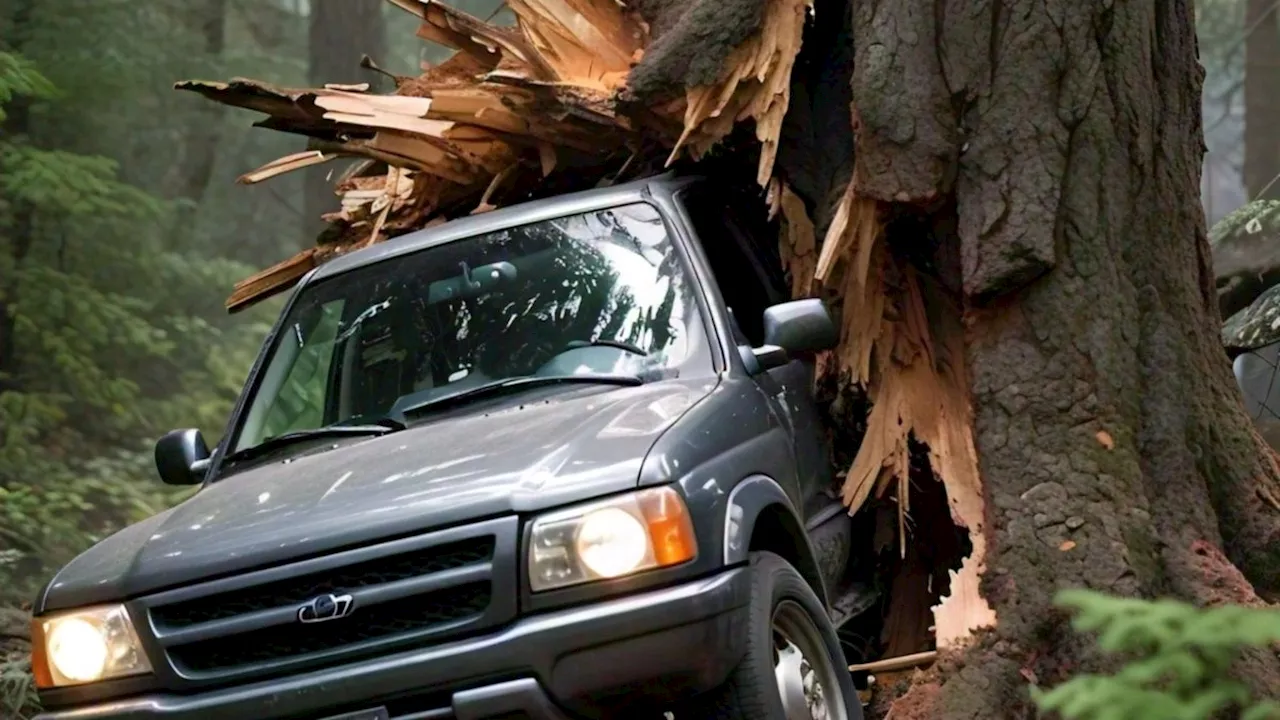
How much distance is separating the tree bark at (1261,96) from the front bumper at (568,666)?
17.8 meters

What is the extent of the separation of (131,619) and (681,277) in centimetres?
214

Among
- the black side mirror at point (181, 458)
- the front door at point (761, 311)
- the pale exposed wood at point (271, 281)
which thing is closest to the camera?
the front door at point (761, 311)

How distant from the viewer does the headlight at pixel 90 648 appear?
3652 mm

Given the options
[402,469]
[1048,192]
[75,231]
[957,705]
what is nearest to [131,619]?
[402,469]

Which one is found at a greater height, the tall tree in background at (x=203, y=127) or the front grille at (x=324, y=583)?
the tall tree in background at (x=203, y=127)

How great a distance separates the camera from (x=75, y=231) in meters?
13.1

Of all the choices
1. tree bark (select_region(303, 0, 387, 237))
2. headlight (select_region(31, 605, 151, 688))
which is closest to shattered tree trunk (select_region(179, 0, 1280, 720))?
headlight (select_region(31, 605, 151, 688))

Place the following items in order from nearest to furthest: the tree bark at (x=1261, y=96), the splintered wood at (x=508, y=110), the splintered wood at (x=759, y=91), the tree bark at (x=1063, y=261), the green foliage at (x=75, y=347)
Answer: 1. the tree bark at (x=1063, y=261)
2. the splintered wood at (x=759, y=91)
3. the splintered wood at (x=508, y=110)
4. the green foliage at (x=75, y=347)
5. the tree bark at (x=1261, y=96)

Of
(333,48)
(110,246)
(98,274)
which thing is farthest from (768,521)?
(333,48)

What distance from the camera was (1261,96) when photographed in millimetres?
19391

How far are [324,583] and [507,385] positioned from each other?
112 centimetres

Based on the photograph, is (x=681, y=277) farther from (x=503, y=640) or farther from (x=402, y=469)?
(x=503, y=640)

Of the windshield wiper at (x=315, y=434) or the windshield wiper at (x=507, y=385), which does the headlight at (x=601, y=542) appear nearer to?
the windshield wiper at (x=507, y=385)

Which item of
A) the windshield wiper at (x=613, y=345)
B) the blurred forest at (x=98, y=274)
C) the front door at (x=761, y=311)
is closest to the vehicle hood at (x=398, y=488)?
the windshield wiper at (x=613, y=345)
